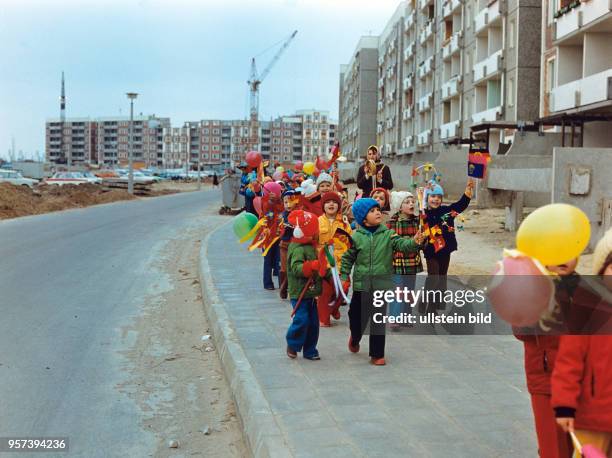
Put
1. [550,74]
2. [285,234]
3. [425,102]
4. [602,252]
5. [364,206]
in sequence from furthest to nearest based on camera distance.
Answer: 1. [425,102]
2. [550,74]
3. [285,234]
4. [364,206]
5. [602,252]

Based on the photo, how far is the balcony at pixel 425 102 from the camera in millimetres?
57994

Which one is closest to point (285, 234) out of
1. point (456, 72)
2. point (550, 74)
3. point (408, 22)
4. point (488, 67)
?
point (550, 74)

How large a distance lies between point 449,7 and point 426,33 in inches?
346

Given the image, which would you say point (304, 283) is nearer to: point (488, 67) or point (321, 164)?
point (321, 164)

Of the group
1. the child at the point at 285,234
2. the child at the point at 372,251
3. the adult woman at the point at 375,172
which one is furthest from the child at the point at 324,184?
the child at the point at 372,251

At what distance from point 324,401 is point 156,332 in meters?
3.80

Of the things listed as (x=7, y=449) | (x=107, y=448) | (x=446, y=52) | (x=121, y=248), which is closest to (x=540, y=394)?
(x=107, y=448)

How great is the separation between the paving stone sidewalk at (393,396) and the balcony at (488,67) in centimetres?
3223

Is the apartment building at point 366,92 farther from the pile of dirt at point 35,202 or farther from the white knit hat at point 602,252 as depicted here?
the white knit hat at point 602,252

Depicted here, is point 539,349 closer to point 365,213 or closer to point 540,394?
point 540,394

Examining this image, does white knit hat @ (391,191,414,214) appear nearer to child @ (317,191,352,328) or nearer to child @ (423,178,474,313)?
child @ (423,178,474,313)

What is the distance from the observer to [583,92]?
26078 millimetres

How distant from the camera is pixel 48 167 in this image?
106000 millimetres

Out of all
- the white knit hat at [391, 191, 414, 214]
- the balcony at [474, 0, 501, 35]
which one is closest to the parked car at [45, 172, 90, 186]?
the balcony at [474, 0, 501, 35]
